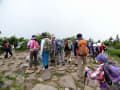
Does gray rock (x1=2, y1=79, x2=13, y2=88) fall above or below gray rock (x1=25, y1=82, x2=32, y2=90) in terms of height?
above

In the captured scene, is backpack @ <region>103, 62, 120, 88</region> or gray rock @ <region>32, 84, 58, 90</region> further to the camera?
gray rock @ <region>32, 84, 58, 90</region>

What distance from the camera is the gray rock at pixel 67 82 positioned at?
3.20m

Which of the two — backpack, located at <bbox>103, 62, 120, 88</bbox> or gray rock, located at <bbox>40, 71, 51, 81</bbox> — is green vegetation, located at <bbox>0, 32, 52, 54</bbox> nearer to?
gray rock, located at <bbox>40, 71, 51, 81</bbox>

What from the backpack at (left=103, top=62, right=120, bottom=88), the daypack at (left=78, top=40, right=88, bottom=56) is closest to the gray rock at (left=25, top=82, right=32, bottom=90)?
the daypack at (left=78, top=40, right=88, bottom=56)

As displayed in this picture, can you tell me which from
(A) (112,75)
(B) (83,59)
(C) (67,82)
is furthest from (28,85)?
(A) (112,75)

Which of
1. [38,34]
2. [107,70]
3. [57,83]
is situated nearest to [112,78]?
[107,70]

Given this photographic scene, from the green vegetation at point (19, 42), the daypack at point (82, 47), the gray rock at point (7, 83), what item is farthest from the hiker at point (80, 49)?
the green vegetation at point (19, 42)

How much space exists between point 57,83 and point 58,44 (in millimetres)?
2086

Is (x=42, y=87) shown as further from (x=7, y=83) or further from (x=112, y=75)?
(x=112, y=75)

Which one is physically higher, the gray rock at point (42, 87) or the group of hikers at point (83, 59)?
the group of hikers at point (83, 59)

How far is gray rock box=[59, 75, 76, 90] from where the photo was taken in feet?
10.5

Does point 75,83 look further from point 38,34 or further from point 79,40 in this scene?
point 38,34

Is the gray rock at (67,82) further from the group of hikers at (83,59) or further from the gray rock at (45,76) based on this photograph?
the gray rock at (45,76)

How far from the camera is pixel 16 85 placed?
3193 millimetres
